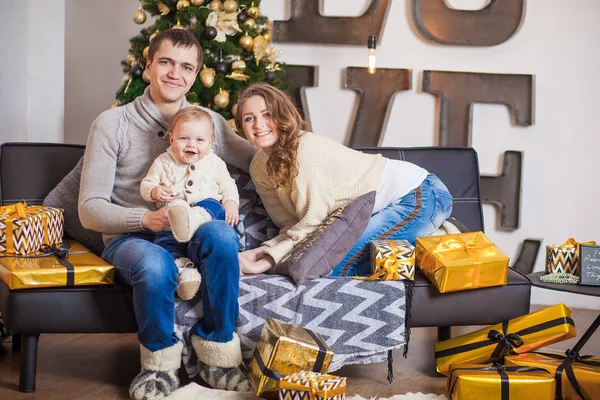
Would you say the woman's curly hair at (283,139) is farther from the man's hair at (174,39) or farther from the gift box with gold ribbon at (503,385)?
the gift box with gold ribbon at (503,385)

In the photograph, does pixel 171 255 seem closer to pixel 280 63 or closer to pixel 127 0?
pixel 280 63

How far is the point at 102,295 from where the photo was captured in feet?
8.73

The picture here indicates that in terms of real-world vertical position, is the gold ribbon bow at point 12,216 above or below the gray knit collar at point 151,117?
below

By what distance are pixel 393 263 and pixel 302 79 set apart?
6.64ft

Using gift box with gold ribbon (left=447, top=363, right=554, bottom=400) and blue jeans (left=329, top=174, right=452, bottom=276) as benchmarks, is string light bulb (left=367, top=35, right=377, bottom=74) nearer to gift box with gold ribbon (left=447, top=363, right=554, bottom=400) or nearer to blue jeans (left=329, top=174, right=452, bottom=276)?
blue jeans (left=329, top=174, right=452, bottom=276)

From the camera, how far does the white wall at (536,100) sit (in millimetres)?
4301

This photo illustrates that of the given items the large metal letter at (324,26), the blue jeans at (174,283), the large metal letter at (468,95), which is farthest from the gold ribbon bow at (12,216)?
the large metal letter at (468,95)

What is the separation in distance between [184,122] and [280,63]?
166 cm

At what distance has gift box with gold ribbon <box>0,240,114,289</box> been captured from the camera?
2576mm

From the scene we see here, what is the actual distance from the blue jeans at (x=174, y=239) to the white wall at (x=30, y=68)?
6.20 ft

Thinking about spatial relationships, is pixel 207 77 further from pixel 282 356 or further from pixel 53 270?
pixel 282 356

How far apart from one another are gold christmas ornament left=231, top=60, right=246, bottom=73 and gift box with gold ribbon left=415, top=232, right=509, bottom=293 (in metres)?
1.59

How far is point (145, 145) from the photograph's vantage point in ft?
9.78

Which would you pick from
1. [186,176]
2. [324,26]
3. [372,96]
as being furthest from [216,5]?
[186,176]
